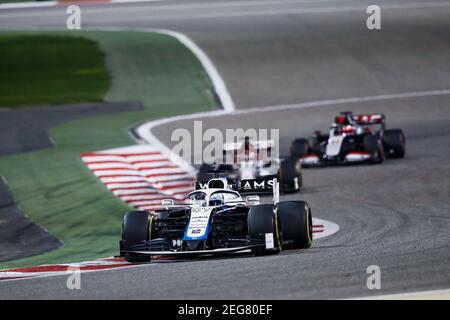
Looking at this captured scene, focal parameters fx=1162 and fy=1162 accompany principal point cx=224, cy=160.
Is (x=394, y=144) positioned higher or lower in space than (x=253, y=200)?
higher

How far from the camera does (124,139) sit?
104 ft

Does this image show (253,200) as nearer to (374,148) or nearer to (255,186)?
(255,186)

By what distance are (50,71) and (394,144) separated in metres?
18.9

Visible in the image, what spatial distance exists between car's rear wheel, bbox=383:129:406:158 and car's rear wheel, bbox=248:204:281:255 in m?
13.4

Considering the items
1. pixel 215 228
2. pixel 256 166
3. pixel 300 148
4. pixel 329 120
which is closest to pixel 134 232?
pixel 215 228

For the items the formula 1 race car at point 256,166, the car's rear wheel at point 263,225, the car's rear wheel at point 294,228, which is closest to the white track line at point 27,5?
the formula 1 race car at point 256,166

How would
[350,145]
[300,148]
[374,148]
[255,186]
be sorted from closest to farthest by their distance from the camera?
[255,186], [374,148], [350,145], [300,148]

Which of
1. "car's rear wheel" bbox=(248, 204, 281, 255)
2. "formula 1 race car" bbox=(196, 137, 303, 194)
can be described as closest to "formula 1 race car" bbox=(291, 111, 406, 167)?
"formula 1 race car" bbox=(196, 137, 303, 194)

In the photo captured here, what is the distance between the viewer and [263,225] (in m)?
16.1

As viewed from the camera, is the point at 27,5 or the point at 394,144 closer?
the point at 394,144

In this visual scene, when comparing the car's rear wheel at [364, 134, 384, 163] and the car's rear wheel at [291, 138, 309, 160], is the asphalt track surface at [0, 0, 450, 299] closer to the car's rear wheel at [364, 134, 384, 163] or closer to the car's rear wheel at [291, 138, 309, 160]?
the car's rear wheel at [364, 134, 384, 163]

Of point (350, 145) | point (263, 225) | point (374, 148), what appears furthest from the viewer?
point (350, 145)

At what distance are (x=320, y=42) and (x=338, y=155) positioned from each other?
17757mm
